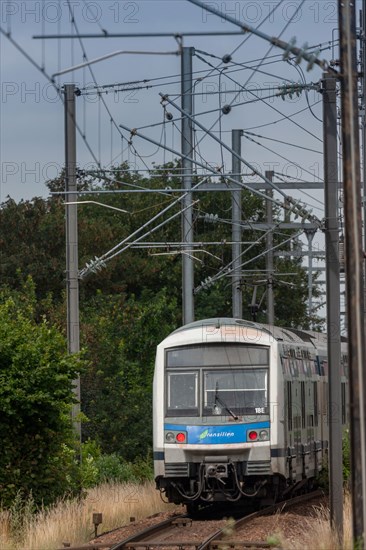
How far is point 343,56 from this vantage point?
13.4 metres

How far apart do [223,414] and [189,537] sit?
3.14m

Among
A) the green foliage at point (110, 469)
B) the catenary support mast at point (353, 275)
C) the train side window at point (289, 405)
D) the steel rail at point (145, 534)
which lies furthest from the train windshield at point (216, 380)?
the catenary support mast at point (353, 275)

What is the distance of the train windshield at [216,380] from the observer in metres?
22.7

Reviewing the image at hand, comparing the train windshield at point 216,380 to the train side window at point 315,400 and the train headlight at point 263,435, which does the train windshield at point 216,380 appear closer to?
the train headlight at point 263,435

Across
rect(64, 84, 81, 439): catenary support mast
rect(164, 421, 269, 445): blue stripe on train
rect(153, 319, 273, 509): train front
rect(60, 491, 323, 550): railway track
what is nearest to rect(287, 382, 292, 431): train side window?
rect(153, 319, 273, 509): train front

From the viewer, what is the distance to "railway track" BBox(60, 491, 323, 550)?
17.9 meters

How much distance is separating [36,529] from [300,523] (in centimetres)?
420

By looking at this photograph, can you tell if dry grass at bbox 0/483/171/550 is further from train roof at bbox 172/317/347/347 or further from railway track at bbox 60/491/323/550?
train roof at bbox 172/317/347/347

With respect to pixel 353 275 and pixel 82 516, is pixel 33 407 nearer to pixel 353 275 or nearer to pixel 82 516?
pixel 82 516

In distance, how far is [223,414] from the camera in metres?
22.6

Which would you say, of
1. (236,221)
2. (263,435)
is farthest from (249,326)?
(236,221)

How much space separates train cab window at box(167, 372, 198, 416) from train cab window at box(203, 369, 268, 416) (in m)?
0.17

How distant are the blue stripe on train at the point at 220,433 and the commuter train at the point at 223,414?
2 cm

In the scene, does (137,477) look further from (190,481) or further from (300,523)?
(300,523)
